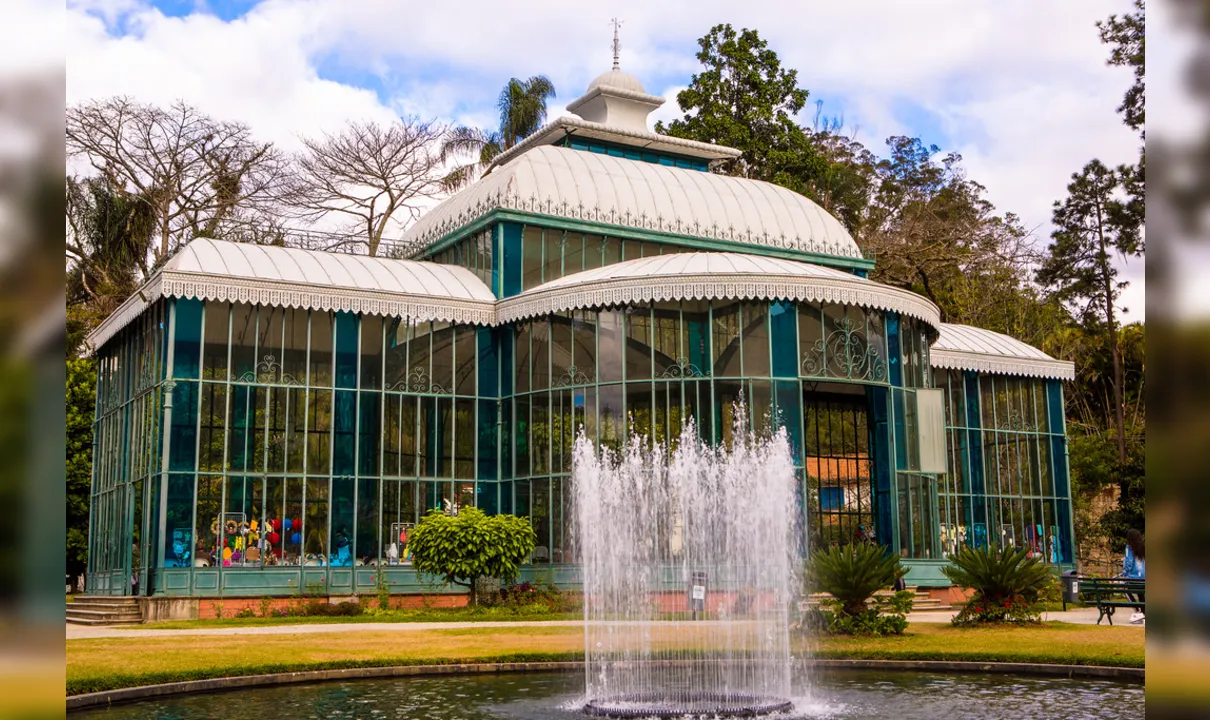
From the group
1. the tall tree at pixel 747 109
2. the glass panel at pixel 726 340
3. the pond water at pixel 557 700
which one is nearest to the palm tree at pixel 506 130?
the tall tree at pixel 747 109

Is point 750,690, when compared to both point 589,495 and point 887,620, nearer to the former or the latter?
point 887,620

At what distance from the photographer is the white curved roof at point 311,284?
74.0 feet

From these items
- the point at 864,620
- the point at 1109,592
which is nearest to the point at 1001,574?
the point at 1109,592

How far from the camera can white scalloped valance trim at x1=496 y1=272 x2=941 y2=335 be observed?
22688 mm

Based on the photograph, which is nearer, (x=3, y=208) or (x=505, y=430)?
(x=3, y=208)

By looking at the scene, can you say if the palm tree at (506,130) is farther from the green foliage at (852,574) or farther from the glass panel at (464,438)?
the green foliage at (852,574)

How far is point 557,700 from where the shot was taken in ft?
37.7

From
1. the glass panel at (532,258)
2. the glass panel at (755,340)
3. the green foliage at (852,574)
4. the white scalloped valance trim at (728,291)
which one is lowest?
the green foliage at (852,574)

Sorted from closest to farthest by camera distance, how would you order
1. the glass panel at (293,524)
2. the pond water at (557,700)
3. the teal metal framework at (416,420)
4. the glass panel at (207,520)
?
the pond water at (557,700)
the glass panel at (207,520)
the teal metal framework at (416,420)
the glass panel at (293,524)

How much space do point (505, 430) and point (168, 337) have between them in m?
7.26

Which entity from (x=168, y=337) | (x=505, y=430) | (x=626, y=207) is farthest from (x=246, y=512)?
(x=626, y=207)

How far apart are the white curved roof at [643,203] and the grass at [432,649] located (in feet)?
42.4

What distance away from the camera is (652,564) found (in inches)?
838

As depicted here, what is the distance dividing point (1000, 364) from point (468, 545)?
53.8ft
